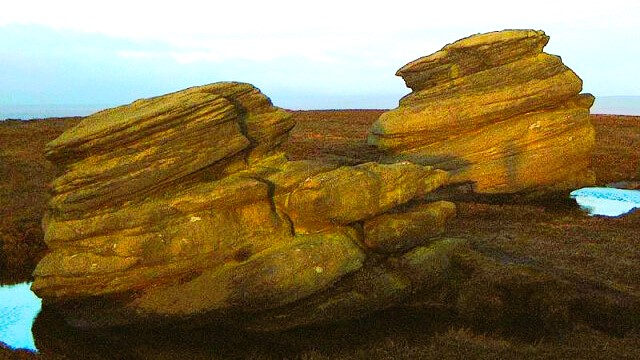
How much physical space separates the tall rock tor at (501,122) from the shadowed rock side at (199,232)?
1681cm

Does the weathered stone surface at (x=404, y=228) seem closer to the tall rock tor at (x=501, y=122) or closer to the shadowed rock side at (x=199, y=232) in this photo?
the shadowed rock side at (x=199, y=232)

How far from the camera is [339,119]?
103 meters

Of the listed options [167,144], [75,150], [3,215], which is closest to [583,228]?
[167,144]

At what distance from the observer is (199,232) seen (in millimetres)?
21500

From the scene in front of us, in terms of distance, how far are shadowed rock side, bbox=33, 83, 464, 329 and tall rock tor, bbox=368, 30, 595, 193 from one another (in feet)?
55.2

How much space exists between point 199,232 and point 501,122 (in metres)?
25.3

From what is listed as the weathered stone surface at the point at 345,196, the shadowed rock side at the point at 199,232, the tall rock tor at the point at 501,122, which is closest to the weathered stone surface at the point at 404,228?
the shadowed rock side at the point at 199,232

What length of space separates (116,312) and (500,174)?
27.2 m

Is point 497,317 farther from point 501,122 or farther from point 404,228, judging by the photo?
point 501,122

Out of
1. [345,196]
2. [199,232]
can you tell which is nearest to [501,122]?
[345,196]

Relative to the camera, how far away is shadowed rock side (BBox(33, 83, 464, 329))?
2106 centimetres

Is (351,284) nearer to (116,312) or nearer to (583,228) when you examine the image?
(116,312)

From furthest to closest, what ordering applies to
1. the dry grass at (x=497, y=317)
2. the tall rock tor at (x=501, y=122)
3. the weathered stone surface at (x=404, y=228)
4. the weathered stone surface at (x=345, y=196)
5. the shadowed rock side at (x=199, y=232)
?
1. the tall rock tor at (x=501, y=122)
2. the weathered stone surface at (x=404, y=228)
3. the weathered stone surface at (x=345, y=196)
4. the shadowed rock side at (x=199, y=232)
5. the dry grass at (x=497, y=317)

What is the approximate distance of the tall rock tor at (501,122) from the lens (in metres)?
39.0
